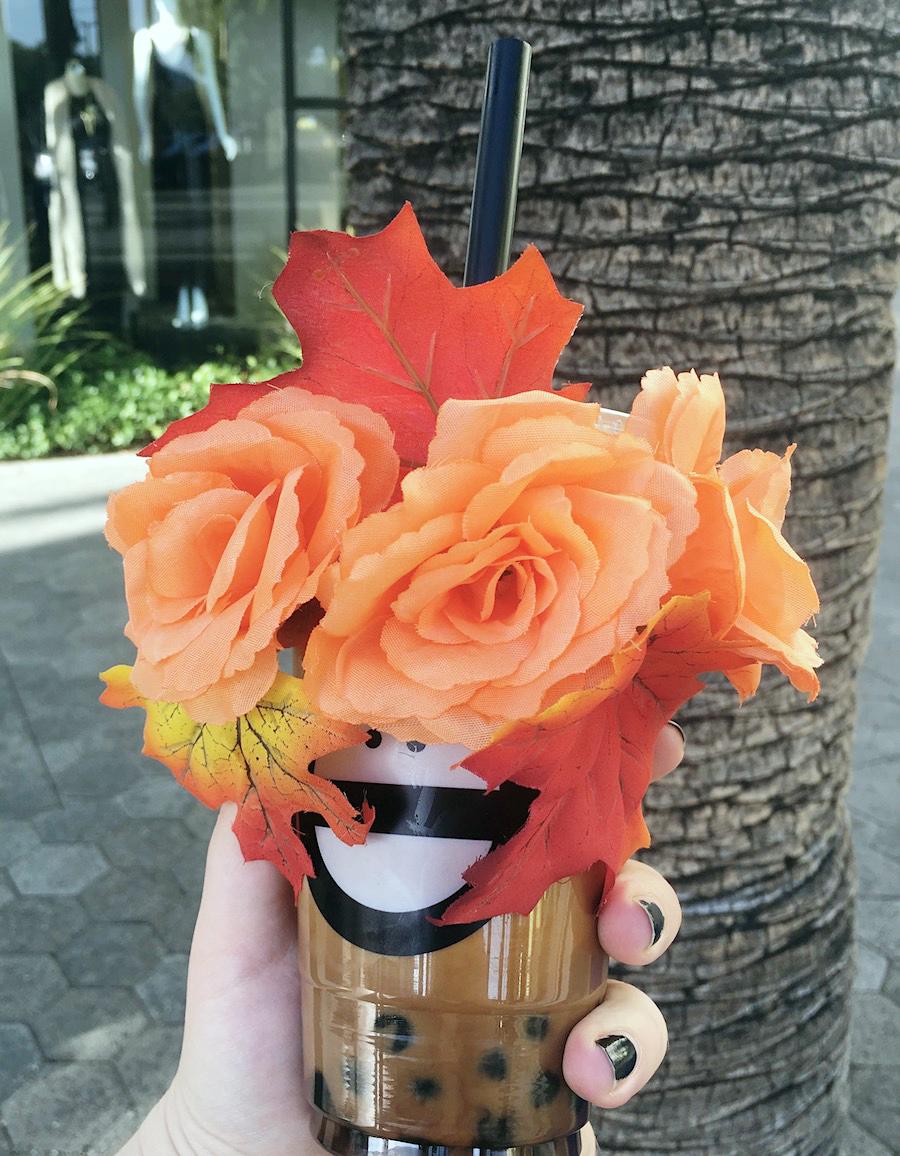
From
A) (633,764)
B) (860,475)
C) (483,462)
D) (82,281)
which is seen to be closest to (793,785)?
(860,475)

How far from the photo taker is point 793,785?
165 centimetres

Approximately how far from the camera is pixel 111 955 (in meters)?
2.80

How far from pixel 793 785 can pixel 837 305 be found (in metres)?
0.74

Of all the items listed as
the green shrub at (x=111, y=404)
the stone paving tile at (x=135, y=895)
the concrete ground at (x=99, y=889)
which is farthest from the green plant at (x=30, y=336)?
the stone paving tile at (x=135, y=895)

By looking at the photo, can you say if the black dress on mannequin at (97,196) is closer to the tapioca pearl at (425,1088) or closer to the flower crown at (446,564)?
the flower crown at (446,564)

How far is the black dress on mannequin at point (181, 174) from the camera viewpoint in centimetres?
716

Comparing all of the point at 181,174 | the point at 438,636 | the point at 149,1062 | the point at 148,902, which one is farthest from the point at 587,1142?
the point at 181,174

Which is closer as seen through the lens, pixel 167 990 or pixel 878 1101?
pixel 878 1101

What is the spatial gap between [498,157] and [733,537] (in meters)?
0.37

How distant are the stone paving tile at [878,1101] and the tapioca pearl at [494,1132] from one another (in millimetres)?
1921

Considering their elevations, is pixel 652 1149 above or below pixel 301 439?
below

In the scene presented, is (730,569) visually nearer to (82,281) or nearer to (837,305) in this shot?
(837,305)

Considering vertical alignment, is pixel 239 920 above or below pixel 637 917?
below

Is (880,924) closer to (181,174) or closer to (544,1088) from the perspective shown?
(544,1088)
